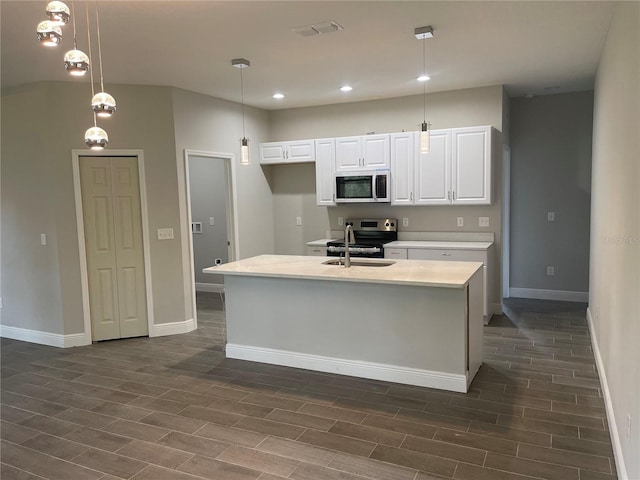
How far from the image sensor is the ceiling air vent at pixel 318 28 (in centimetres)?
350

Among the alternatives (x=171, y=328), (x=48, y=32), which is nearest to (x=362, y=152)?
(x=171, y=328)

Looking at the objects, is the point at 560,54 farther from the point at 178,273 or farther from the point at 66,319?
the point at 66,319

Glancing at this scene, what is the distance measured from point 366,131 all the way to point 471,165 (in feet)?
5.19

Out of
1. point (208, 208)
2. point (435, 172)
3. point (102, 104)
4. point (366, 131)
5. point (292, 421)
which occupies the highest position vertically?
point (366, 131)

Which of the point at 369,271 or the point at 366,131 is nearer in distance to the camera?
the point at 369,271

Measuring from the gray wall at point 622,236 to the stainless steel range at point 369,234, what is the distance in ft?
8.89

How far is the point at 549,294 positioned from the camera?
6.55m

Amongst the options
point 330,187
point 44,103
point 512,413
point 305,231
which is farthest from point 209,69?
point 512,413

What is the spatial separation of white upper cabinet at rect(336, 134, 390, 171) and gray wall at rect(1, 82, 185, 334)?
83.5 inches

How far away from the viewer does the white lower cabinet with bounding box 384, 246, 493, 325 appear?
533cm

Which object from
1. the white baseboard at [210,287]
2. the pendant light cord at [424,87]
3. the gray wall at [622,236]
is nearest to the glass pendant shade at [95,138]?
the gray wall at [622,236]

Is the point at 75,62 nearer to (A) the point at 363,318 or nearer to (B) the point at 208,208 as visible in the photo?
(A) the point at 363,318

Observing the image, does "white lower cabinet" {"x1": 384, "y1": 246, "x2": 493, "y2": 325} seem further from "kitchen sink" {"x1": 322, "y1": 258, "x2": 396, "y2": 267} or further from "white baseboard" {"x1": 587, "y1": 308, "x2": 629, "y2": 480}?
"kitchen sink" {"x1": 322, "y1": 258, "x2": 396, "y2": 267}

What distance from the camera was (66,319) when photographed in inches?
201
